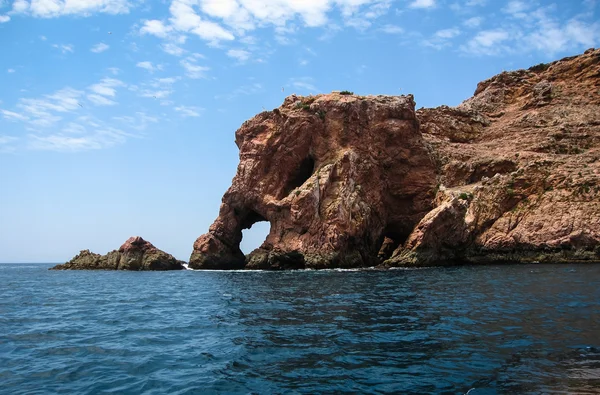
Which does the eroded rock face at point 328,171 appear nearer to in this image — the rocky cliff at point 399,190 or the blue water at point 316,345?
the rocky cliff at point 399,190

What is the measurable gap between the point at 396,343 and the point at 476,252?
130 feet

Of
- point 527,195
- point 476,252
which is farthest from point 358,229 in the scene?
point 527,195

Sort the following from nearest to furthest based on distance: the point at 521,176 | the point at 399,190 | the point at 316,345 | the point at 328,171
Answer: the point at 316,345, the point at 328,171, the point at 521,176, the point at 399,190

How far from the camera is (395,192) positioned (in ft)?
174

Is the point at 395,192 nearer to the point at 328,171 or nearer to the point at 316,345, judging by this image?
the point at 328,171

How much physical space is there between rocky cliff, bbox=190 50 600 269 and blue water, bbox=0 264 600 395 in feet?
81.6

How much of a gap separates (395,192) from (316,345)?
43193 mm

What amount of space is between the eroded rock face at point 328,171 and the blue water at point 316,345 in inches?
1082

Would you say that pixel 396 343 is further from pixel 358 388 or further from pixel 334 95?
pixel 334 95

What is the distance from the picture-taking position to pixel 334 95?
53969 millimetres

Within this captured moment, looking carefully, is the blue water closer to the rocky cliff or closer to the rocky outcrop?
the rocky cliff

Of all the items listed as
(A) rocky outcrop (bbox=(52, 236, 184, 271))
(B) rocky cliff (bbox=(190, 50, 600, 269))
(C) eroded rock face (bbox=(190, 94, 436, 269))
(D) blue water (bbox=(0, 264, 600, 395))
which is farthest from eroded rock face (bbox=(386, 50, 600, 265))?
(A) rocky outcrop (bbox=(52, 236, 184, 271))

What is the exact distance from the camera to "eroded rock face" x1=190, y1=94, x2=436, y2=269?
1896 inches

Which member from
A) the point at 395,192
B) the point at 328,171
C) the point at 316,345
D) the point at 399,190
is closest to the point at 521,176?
the point at 399,190
